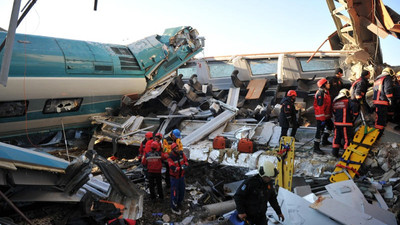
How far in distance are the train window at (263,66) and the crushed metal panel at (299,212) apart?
5.95 m

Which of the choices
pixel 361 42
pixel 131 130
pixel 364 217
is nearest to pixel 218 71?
pixel 131 130

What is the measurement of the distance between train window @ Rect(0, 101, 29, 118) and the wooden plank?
20.7 feet

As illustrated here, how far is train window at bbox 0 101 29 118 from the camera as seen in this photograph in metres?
7.33

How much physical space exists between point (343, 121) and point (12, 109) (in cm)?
774

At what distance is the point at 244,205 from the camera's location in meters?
3.41

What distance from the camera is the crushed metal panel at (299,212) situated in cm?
381

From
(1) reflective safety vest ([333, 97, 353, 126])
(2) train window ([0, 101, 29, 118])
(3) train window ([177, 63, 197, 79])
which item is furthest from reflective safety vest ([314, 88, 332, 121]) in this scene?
(2) train window ([0, 101, 29, 118])

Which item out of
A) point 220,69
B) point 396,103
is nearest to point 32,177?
point 396,103

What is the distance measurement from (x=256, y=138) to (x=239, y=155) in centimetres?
79

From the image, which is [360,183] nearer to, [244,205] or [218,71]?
[244,205]

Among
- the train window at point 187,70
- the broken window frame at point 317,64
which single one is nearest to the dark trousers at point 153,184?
the broken window frame at point 317,64

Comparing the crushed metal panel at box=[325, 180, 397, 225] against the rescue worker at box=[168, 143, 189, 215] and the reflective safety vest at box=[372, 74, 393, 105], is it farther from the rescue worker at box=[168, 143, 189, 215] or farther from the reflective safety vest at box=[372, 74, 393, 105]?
the rescue worker at box=[168, 143, 189, 215]

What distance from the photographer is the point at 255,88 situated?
9.14 meters

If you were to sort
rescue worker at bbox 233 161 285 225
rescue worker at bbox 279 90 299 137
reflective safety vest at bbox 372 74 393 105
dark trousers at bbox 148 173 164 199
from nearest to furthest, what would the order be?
1. rescue worker at bbox 233 161 285 225
2. reflective safety vest at bbox 372 74 393 105
3. dark trousers at bbox 148 173 164 199
4. rescue worker at bbox 279 90 299 137
